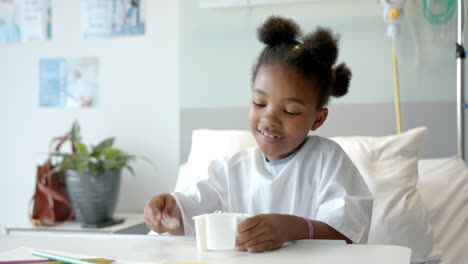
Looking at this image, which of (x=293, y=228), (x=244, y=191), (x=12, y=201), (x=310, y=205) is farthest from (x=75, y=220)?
(x=293, y=228)

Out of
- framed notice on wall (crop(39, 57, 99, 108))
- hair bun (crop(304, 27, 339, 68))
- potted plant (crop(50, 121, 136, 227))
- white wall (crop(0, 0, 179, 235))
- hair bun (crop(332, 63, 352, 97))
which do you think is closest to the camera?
hair bun (crop(304, 27, 339, 68))

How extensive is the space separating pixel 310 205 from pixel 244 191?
0.56 feet

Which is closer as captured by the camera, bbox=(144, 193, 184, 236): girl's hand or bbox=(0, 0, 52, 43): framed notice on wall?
bbox=(144, 193, 184, 236): girl's hand

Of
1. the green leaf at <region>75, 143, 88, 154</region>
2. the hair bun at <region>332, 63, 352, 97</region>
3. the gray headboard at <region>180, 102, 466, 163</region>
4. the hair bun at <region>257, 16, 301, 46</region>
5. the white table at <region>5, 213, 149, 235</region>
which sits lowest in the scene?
the white table at <region>5, 213, 149, 235</region>

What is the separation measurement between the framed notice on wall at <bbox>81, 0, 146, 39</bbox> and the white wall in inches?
1.4

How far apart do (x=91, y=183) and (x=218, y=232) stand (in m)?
1.38

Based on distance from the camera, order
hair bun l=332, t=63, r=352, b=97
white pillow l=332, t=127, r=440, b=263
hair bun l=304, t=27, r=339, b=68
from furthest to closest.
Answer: white pillow l=332, t=127, r=440, b=263
hair bun l=332, t=63, r=352, b=97
hair bun l=304, t=27, r=339, b=68

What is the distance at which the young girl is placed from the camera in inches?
40.6

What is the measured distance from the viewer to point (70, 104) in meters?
2.55

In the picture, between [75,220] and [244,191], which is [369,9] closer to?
[244,191]

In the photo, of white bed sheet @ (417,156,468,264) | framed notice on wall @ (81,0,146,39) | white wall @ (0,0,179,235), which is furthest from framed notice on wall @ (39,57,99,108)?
white bed sheet @ (417,156,468,264)

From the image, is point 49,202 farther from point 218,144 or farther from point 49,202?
point 218,144

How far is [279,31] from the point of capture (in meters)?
1.20

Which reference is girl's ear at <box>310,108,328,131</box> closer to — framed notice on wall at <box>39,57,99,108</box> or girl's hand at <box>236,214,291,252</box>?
girl's hand at <box>236,214,291,252</box>
